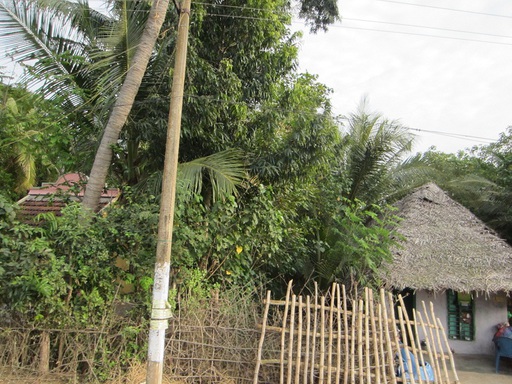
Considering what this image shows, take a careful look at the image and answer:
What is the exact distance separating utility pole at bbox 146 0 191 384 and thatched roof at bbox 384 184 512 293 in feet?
19.4

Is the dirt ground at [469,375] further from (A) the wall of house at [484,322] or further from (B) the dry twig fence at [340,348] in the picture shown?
(B) the dry twig fence at [340,348]

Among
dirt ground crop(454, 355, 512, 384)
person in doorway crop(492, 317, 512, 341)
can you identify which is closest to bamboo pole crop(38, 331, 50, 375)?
dirt ground crop(454, 355, 512, 384)

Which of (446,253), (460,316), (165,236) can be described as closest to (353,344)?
(165,236)

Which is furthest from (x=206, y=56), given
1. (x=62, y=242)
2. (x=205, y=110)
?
(x=62, y=242)

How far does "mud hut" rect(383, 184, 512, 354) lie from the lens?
9.01 m

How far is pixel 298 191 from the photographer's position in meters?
9.12

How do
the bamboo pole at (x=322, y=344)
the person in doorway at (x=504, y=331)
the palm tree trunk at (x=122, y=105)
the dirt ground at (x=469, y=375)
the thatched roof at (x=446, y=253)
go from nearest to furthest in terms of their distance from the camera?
the bamboo pole at (x=322, y=344) < the dirt ground at (x=469, y=375) < the palm tree trunk at (x=122, y=105) < the person in doorway at (x=504, y=331) < the thatched roof at (x=446, y=253)

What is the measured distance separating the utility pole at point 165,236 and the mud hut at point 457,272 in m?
5.73

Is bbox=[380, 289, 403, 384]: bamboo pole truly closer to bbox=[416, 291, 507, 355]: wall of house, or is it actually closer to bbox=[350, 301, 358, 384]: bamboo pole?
bbox=[350, 301, 358, 384]: bamboo pole

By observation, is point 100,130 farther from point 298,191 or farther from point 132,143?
point 298,191

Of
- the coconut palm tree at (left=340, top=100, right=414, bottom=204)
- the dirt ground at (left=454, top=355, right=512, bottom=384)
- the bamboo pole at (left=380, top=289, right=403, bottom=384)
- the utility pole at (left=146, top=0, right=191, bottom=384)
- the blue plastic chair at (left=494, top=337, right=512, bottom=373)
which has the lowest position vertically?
the dirt ground at (left=454, top=355, right=512, bottom=384)

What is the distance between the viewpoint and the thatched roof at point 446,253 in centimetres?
898

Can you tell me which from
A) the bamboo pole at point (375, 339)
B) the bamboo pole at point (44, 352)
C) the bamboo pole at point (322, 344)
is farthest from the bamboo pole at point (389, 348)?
the bamboo pole at point (44, 352)

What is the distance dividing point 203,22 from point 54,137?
11.2 feet
